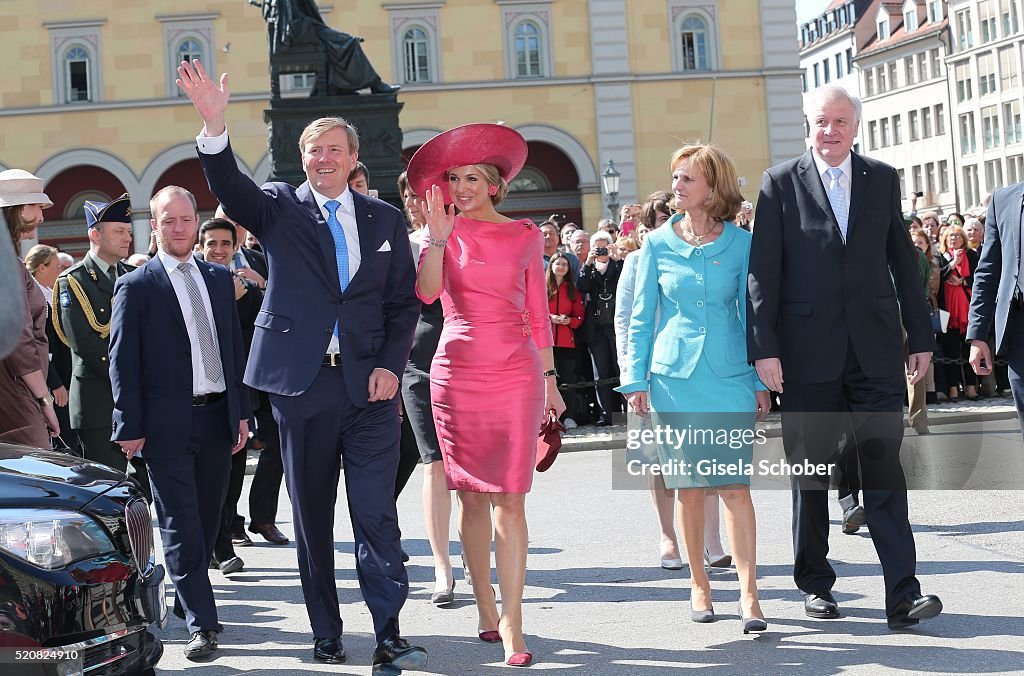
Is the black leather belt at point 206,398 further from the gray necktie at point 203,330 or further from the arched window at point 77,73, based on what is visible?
the arched window at point 77,73

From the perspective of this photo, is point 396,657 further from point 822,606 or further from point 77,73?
point 77,73

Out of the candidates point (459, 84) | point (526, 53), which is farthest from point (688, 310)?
point (526, 53)

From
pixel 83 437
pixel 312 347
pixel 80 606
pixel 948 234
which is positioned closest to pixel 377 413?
pixel 312 347

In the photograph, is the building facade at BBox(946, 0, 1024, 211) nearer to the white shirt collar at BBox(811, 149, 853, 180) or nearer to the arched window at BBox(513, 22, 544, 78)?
the arched window at BBox(513, 22, 544, 78)

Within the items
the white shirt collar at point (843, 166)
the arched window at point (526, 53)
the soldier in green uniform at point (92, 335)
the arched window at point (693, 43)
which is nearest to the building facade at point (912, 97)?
the arched window at point (693, 43)

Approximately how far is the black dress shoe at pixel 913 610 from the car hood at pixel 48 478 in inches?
131

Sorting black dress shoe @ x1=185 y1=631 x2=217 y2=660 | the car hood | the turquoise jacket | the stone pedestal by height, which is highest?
the stone pedestal

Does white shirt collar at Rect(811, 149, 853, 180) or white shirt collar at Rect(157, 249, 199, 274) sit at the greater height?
white shirt collar at Rect(811, 149, 853, 180)

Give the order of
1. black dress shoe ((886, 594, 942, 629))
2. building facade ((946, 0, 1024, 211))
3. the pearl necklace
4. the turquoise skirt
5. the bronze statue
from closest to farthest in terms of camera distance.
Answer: black dress shoe ((886, 594, 942, 629)) < the turquoise skirt < the pearl necklace < the bronze statue < building facade ((946, 0, 1024, 211))

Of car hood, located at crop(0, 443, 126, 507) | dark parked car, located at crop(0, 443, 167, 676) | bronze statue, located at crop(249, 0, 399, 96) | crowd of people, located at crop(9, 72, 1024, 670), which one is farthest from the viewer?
bronze statue, located at crop(249, 0, 399, 96)

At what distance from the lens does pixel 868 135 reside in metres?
96.2

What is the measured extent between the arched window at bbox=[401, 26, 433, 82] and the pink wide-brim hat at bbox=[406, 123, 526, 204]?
36274 mm

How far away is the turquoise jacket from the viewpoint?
6.78 m

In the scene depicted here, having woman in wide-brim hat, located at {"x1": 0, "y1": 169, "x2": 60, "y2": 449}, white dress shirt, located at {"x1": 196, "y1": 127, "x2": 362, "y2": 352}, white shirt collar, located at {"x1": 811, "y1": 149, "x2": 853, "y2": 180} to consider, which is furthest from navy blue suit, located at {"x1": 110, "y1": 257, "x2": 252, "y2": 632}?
white shirt collar, located at {"x1": 811, "y1": 149, "x2": 853, "y2": 180}
